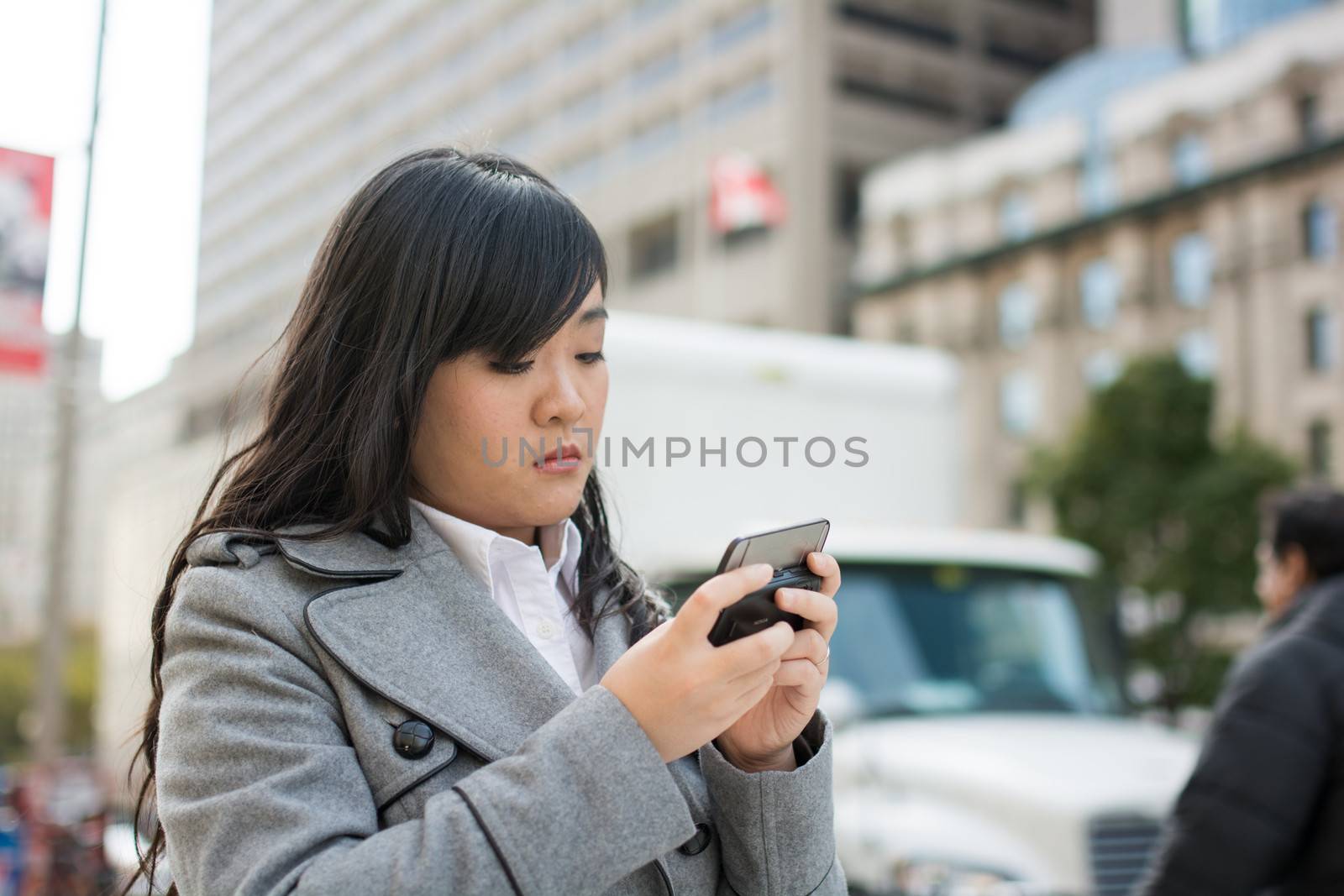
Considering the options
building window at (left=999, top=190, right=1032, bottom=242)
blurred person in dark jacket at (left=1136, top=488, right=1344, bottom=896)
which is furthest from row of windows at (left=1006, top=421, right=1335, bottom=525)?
blurred person in dark jacket at (left=1136, top=488, right=1344, bottom=896)

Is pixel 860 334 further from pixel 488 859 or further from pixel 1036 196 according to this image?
pixel 488 859

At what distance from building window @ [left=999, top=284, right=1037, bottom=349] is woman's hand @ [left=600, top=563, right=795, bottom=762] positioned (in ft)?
135

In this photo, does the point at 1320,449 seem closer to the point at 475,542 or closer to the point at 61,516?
the point at 61,516

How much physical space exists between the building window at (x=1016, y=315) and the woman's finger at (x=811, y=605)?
40932mm

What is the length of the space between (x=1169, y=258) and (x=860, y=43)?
14.8m

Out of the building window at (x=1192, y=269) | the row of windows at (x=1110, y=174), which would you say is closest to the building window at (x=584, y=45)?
the row of windows at (x=1110, y=174)

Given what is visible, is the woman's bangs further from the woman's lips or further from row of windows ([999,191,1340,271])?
row of windows ([999,191,1340,271])

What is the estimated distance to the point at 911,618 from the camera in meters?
5.26

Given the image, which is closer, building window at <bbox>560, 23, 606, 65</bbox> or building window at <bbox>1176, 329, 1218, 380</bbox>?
building window at <bbox>1176, 329, 1218, 380</bbox>

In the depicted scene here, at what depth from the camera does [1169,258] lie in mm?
37625

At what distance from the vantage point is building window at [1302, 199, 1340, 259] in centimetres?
3341

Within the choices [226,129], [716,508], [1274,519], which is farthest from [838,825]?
[226,129]

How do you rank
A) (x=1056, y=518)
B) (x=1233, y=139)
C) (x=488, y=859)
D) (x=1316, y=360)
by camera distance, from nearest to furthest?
(x=488, y=859), (x=1056, y=518), (x=1316, y=360), (x=1233, y=139)

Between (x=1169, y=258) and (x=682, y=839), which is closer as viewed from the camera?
(x=682, y=839)
